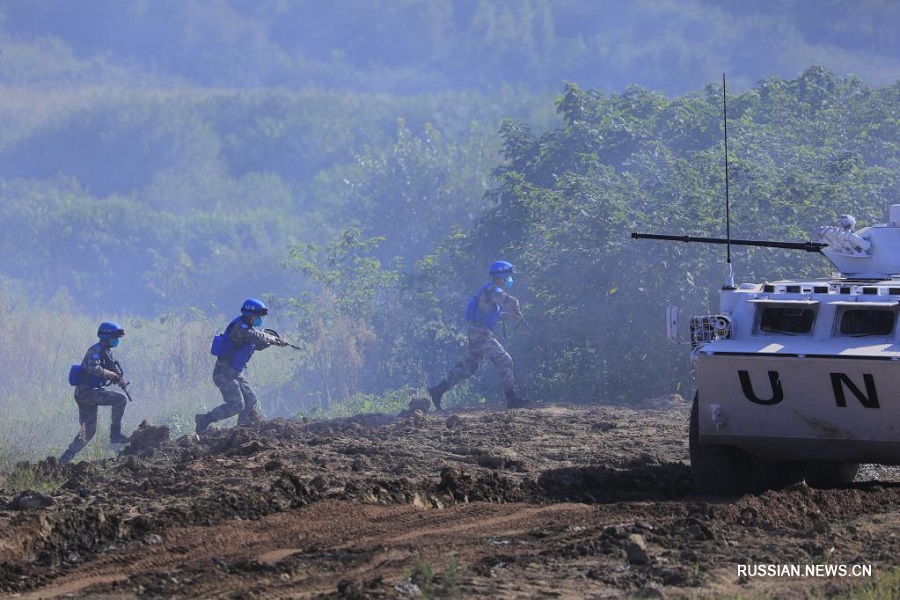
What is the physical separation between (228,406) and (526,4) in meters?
41.6

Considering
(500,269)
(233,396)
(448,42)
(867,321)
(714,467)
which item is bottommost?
(714,467)

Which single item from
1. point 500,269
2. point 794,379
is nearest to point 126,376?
point 500,269

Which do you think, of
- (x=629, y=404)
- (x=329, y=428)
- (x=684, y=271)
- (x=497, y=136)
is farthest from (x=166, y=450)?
(x=497, y=136)

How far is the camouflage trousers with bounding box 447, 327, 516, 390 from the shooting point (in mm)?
18823

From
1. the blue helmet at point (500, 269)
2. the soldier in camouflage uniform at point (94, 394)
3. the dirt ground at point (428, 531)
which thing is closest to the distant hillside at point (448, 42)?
the blue helmet at point (500, 269)

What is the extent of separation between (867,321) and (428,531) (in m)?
3.23

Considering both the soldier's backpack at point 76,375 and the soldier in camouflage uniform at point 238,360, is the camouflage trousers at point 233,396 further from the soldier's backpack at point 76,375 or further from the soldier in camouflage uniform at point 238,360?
the soldier's backpack at point 76,375

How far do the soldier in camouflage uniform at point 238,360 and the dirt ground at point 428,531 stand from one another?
4589 mm

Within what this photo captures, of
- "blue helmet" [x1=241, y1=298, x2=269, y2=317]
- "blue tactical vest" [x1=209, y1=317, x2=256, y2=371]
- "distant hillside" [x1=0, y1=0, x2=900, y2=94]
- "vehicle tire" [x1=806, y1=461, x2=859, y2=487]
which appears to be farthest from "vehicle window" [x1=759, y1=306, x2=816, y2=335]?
"distant hillside" [x1=0, y1=0, x2=900, y2=94]

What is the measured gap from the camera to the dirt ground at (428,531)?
23.3 feet

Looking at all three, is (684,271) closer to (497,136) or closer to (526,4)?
(497,136)

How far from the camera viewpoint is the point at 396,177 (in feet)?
114

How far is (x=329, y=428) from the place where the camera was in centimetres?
1633

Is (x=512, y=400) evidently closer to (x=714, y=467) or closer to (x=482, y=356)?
(x=482, y=356)
